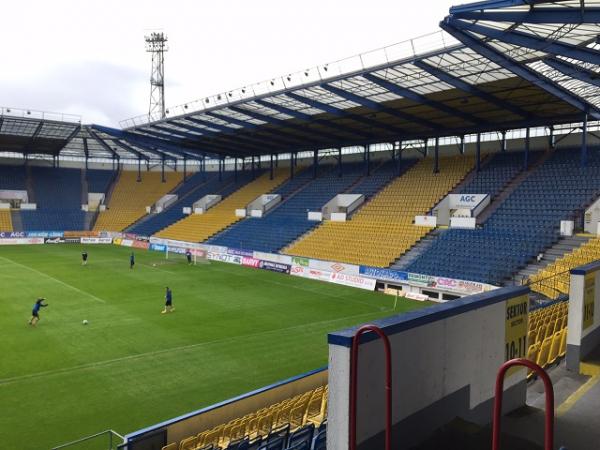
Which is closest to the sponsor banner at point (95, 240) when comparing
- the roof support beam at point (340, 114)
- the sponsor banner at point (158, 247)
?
the sponsor banner at point (158, 247)

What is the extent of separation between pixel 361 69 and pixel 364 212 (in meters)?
18.2

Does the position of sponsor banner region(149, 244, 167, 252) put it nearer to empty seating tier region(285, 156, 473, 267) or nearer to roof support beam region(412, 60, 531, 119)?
empty seating tier region(285, 156, 473, 267)

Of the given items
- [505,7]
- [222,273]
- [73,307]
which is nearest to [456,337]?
[505,7]

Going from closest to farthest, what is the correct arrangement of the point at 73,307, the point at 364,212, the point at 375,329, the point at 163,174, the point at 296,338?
the point at 375,329 < the point at 296,338 < the point at 73,307 < the point at 364,212 < the point at 163,174

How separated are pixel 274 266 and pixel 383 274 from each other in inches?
419

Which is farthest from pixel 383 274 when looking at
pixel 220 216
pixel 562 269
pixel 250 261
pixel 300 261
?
pixel 220 216

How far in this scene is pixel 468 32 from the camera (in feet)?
66.2

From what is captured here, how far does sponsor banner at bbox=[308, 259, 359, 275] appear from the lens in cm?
3309

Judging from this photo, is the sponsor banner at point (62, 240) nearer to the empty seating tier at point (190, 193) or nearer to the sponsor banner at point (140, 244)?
the empty seating tier at point (190, 193)

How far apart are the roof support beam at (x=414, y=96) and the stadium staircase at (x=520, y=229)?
708 cm

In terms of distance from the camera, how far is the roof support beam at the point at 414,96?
28844 mm

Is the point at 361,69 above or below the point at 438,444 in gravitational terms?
above

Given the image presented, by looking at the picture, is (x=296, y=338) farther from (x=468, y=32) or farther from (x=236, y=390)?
(x=468, y=32)

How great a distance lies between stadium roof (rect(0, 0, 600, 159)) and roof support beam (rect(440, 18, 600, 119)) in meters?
0.05
